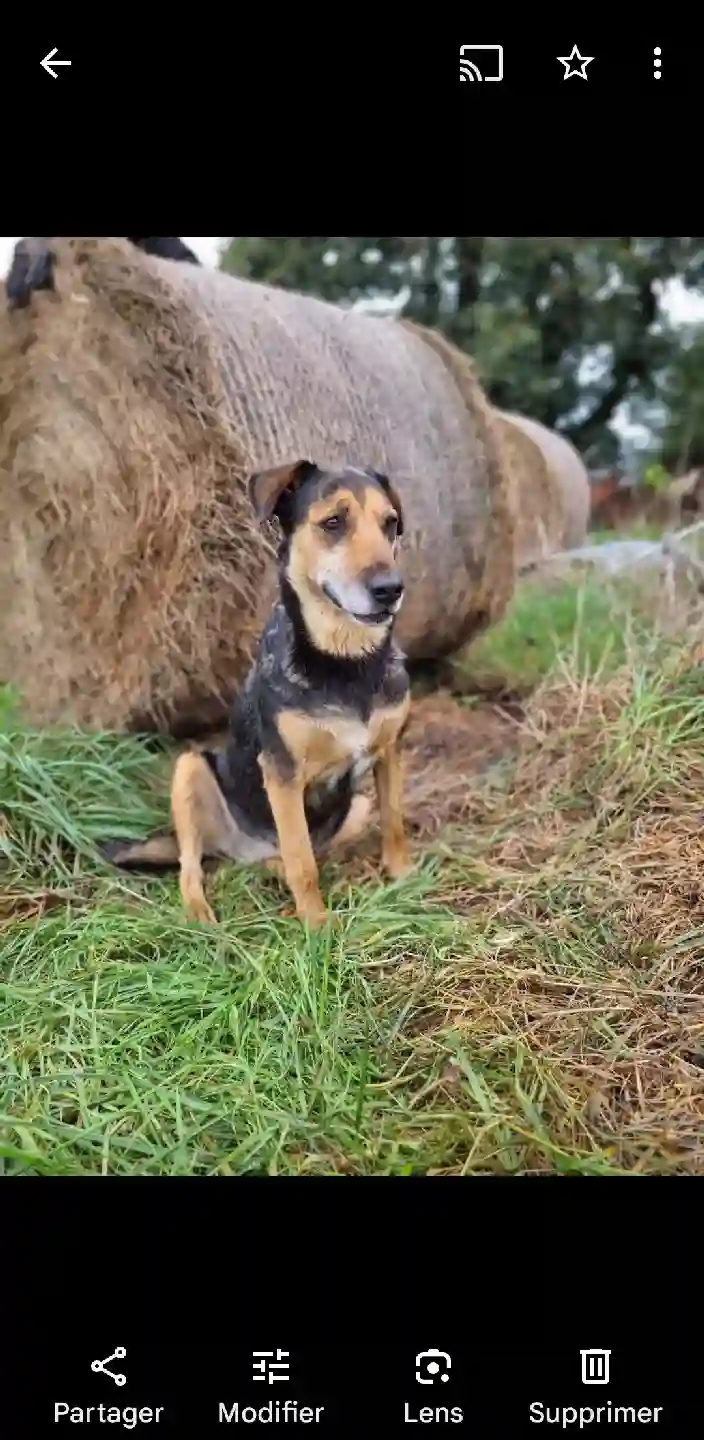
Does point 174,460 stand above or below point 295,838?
above

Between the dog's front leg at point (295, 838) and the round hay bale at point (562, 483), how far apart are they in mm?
2248

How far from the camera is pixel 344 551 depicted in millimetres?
1702

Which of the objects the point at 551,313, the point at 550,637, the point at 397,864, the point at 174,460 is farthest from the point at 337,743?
the point at 551,313

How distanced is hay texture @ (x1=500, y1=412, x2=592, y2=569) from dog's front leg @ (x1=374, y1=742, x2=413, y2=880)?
6.60ft

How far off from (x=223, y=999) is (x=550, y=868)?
63 cm

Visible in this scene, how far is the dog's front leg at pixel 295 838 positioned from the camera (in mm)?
1906

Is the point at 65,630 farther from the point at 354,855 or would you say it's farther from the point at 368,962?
the point at 368,962

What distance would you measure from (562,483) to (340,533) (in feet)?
8.38

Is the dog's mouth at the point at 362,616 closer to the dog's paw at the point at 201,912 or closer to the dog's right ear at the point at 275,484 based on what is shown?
the dog's right ear at the point at 275,484

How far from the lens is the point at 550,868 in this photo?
1.90 m
